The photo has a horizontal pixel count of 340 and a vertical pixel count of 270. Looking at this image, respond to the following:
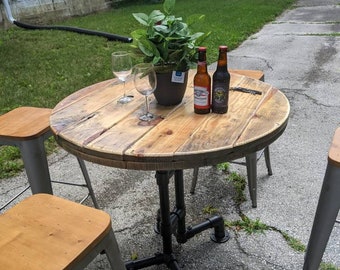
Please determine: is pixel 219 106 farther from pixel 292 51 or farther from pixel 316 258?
pixel 292 51

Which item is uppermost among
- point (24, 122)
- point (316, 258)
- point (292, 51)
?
point (24, 122)

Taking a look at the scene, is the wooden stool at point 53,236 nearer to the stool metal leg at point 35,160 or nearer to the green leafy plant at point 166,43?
the stool metal leg at point 35,160

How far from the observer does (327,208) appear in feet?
4.64

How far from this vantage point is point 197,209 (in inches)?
88.6

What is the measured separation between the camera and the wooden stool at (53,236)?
108 centimetres

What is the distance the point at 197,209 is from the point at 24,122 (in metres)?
1.08

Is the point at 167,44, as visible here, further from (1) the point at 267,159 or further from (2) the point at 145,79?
(1) the point at 267,159

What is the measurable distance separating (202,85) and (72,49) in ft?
16.1

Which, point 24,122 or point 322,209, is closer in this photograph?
point 322,209

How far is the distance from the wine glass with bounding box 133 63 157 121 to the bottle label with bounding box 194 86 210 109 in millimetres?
165

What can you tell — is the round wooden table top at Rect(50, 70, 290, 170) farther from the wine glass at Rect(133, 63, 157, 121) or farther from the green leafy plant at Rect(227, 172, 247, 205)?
the green leafy plant at Rect(227, 172, 247, 205)

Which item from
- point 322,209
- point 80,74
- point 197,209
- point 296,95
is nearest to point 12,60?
point 80,74

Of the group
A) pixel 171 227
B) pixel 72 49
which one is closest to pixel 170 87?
pixel 171 227

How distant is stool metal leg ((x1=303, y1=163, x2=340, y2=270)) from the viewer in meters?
1.38
